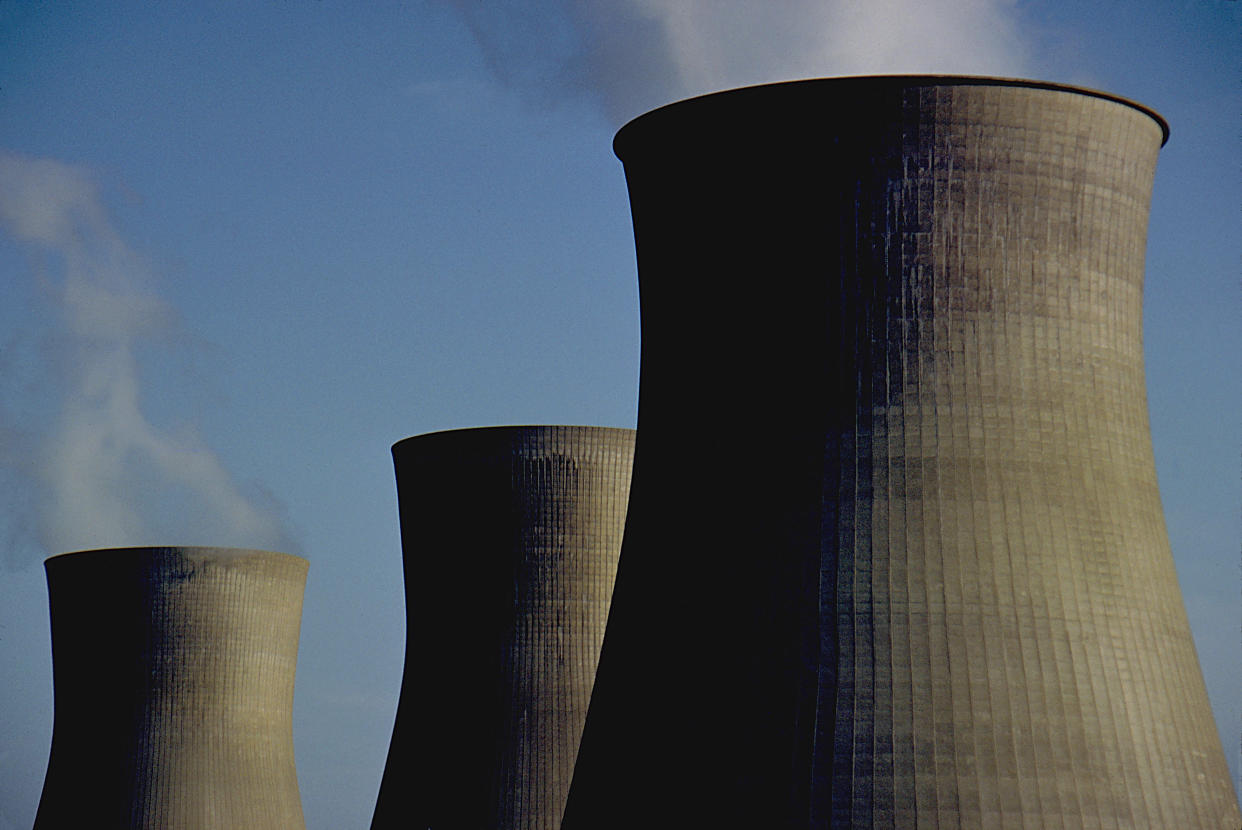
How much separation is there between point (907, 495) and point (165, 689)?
504 inches

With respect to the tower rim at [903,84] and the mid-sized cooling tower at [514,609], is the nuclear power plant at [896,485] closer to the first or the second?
the tower rim at [903,84]

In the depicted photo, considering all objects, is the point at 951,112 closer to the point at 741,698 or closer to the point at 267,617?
the point at 741,698

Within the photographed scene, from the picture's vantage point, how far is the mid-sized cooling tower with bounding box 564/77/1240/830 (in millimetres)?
9062

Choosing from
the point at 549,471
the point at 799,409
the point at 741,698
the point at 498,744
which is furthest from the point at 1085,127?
the point at 498,744

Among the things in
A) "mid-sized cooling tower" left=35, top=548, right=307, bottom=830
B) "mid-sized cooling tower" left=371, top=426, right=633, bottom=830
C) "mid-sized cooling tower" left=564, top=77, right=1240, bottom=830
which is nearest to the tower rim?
"mid-sized cooling tower" left=564, top=77, right=1240, bottom=830

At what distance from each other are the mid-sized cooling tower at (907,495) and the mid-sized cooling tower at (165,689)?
10750 mm

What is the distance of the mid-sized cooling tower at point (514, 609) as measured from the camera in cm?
1772

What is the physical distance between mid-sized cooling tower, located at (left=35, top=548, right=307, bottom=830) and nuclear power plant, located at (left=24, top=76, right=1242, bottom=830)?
10.5 m

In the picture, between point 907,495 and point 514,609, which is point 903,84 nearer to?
point 907,495

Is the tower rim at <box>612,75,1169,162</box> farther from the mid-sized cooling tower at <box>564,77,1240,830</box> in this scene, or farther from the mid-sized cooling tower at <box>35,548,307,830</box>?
the mid-sized cooling tower at <box>35,548,307,830</box>

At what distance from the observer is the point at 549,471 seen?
1789cm

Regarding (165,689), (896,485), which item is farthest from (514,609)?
(896,485)

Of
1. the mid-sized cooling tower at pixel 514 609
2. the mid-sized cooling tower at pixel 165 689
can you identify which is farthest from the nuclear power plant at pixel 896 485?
the mid-sized cooling tower at pixel 165 689

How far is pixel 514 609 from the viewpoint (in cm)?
1789
